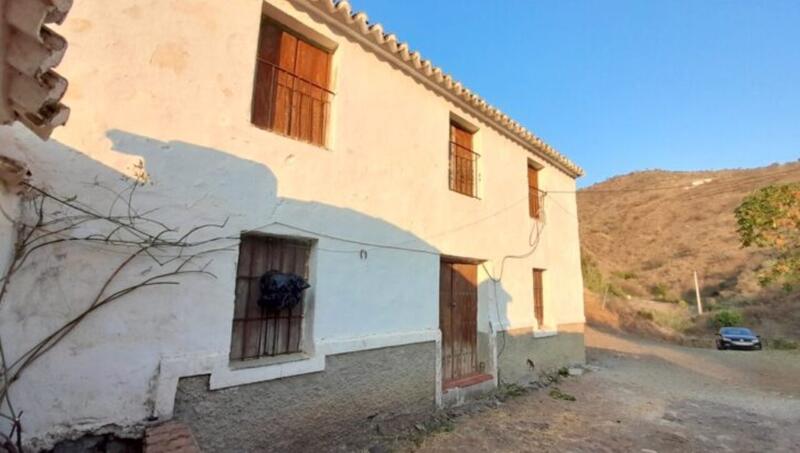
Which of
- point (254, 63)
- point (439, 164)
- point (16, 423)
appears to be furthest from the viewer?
point (439, 164)

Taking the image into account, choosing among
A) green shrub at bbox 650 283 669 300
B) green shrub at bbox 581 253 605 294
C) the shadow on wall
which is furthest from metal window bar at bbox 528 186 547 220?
green shrub at bbox 650 283 669 300

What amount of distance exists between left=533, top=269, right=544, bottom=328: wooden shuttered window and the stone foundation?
0.53 metres

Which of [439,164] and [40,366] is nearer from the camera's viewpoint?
[40,366]

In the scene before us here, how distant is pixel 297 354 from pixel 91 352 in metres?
1.90

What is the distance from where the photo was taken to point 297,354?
168 inches

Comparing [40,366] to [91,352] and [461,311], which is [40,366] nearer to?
[91,352]

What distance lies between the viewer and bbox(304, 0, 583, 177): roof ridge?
15.5 ft

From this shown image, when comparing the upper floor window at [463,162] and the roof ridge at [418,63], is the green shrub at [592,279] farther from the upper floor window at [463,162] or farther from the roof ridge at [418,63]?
the upper floor window at [463,162]

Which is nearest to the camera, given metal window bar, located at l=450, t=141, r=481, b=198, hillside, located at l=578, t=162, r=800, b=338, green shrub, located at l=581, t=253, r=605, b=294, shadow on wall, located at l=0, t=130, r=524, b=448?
shadow on wall, located at l=0, t=130, r=524, b=448

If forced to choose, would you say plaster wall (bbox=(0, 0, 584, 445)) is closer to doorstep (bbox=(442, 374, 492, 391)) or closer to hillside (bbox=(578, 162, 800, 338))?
doorstep (bbox=(442, 374, 492, 391))

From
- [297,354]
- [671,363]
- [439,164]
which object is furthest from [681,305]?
[297,354]

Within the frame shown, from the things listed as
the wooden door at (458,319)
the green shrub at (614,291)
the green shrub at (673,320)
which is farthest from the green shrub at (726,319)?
the wooden door at (458,319)

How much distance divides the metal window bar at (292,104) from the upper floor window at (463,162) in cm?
288

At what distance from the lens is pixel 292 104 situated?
4.57 m
